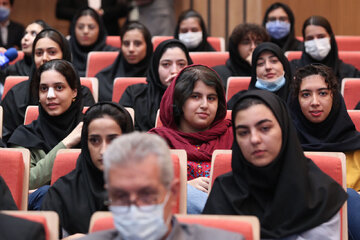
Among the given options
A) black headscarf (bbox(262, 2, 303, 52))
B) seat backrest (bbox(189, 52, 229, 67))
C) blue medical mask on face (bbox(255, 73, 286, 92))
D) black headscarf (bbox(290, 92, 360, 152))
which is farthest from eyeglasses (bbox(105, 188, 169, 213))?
black headscarf (bbox(262, 2, 303, 52))

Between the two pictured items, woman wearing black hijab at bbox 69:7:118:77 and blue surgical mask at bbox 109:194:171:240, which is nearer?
blue surgical mask at bbox 109:194:171:240

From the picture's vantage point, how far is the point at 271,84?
11.7ft

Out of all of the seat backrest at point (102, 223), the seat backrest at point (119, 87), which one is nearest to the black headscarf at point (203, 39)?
the seat backrest at point (119, 87)

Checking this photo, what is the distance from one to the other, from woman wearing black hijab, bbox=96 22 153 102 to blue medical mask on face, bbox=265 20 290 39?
1.16 m

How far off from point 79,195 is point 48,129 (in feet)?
2.51

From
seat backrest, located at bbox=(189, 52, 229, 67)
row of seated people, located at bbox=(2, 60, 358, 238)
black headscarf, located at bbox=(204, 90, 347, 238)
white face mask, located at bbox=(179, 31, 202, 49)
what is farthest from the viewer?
white face mask, located at bbox=(179, 31, 202, 49)

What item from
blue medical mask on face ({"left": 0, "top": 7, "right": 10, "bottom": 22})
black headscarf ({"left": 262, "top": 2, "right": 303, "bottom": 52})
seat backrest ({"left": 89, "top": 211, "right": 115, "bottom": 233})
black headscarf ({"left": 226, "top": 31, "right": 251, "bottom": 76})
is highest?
blue medical mask on face ({"left": 0, "top": 7, "right": 10, "bottom": 22})

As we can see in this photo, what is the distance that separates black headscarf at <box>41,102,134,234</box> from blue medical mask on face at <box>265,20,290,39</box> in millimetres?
2968

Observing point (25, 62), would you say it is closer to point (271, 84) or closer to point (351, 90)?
point (271, 84)

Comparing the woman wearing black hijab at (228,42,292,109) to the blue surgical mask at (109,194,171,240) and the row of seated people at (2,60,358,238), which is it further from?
the blue surgical mask at (109,194,171,240)

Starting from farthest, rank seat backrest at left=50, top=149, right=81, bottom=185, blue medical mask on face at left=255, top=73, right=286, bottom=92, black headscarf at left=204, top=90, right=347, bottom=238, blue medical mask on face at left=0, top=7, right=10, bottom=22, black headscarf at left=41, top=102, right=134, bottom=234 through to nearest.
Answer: blue medical mask on face at left=0, top=7, right=10, bottom=22, blue medical mask on face at left=255, top=73, right=286, bottom=92, seat backrest at left=50, top=149, right=81, bottom=185, black headscarf at left=41, top=102, right=134, bottom=234, black headscarf at left=204, top=90, right=347, bottom=238

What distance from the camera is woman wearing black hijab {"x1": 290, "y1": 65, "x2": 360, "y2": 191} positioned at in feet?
9.39

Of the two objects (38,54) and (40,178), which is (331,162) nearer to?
(40,178)

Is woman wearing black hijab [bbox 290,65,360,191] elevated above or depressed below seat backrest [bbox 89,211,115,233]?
above
